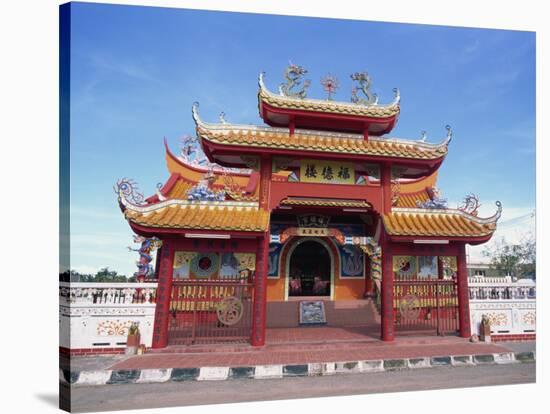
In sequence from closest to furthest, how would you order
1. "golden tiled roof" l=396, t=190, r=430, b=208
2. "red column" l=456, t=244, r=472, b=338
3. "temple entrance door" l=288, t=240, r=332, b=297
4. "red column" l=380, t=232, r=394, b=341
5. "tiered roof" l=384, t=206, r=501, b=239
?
"tiered roof" l=384, t=206, r=501, b=239
"red column" l=380, t=232, r=394, b=341
"red column" l=456, t=244, r=472, b=338
"temple entrance door" l=288, t=240, r=332, b=297
"golden tiled roof" l=396, t=190, r=430, b=208

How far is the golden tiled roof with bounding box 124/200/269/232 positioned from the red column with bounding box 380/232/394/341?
299 centimetres

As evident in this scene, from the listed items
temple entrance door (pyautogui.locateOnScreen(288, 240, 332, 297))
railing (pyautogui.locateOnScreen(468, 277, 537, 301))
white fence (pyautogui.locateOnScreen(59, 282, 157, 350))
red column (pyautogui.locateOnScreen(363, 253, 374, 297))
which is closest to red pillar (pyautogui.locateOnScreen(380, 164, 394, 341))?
railing (pyautogui.locateOnScreen(468, 277, 537, 301))

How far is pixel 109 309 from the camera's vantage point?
7.86 m

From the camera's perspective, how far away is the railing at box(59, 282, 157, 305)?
24.0ft

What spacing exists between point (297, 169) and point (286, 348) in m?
4.02

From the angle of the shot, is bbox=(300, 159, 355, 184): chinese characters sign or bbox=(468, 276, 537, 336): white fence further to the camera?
bbox=(468, 276, 537, 336): white fence

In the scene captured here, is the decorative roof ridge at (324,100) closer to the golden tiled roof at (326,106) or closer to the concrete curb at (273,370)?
the golden tiled roof at (326,106)

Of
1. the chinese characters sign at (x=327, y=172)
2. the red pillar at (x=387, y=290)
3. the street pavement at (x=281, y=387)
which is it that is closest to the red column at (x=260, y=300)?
the street pavement at (x=281, y=387)

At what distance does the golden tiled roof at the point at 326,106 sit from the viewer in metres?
8.98

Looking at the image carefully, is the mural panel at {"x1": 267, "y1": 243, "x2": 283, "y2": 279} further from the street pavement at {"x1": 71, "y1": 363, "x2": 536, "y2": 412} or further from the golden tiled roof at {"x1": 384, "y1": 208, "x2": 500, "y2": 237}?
the street pavement at {"x1": 71, "y1": 363, "x2": 536, "y2": 412}

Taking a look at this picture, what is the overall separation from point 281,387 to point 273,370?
1.13 ft

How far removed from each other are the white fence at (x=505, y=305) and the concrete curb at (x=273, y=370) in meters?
1.15

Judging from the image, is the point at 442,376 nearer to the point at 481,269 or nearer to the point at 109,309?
the point at 109,309

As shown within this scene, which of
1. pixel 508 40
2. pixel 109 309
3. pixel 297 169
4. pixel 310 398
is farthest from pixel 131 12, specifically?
pixel 508 40
